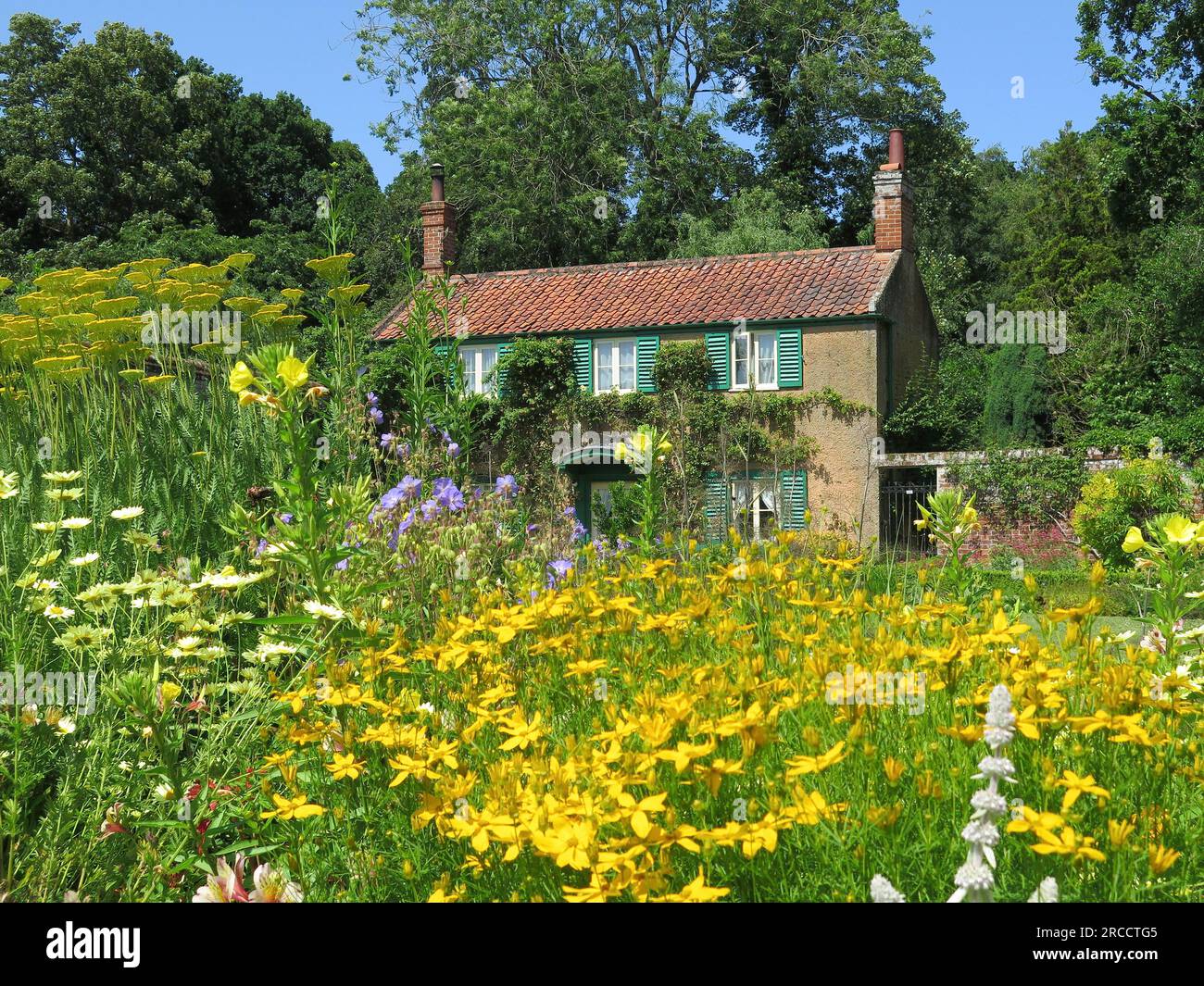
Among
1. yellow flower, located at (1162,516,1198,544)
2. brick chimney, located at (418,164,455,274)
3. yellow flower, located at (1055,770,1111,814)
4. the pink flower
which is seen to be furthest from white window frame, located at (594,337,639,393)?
yellow flower, located at (1055,770,1111,814)

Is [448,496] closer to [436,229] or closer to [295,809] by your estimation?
[295,809]

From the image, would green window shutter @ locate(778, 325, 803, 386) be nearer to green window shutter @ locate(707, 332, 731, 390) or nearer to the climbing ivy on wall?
the climbing ivy on wall

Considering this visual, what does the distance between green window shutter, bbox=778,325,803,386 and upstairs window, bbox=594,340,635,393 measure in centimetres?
306

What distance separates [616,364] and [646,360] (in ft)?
2.17

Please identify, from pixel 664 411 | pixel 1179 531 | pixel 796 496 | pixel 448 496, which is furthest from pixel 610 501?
pixel 1179 531

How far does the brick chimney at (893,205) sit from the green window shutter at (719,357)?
3.90 meters

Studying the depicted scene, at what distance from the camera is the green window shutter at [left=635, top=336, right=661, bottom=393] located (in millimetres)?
21250

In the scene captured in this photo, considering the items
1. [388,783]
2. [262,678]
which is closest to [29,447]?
[262,678]

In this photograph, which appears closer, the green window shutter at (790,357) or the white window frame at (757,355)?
the green window shutter at (790,357)

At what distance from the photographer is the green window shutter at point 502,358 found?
21812 mm

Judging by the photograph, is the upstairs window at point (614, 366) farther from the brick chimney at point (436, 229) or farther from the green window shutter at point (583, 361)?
the brick chimney at point (436, 229)

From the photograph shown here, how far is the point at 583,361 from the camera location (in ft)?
71.6

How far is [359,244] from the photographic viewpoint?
109 feet

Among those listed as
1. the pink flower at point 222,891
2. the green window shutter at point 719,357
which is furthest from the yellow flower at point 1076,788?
the green window shutter at point 719,357
